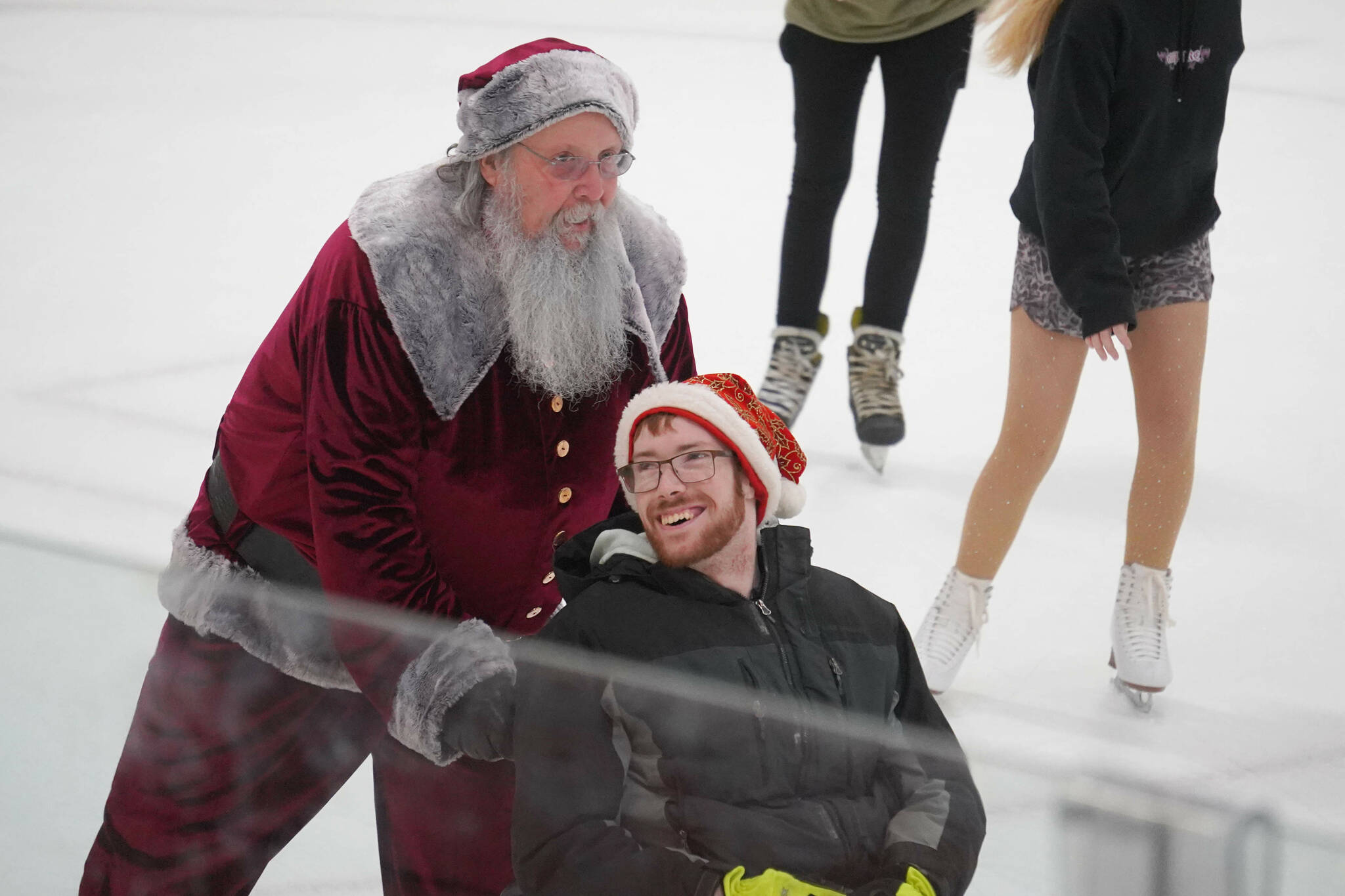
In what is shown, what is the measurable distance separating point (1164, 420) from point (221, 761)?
1.58 metres

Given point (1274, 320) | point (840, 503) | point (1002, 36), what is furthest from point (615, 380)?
point (1274, 320)

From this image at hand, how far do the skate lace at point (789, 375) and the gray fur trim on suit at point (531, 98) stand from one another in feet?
5.73

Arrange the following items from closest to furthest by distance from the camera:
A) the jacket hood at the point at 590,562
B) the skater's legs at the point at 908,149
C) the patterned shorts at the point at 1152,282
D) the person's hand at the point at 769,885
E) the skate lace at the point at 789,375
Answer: the person's hand at the point at 769,885 → the jacket hood at the point at 590,562 → the patterned shorts at the point at 1152,282 → the skater's legs at the point at 908,149 → the skate lace at the point at 789,375

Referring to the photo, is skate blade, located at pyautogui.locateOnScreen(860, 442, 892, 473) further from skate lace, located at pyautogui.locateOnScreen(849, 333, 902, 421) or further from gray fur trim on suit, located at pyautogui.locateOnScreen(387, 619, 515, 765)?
gray fur trim on suit, located at pyautogui.locateOnScreen(387, 619, 515, 765)

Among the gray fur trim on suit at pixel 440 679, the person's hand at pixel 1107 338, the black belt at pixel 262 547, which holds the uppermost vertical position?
the person's hand at pixel 1107 338

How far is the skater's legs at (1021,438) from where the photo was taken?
249 centimetres

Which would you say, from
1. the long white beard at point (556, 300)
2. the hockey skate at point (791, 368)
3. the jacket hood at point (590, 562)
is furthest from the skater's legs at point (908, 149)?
the jacket hood at point (590, 562)

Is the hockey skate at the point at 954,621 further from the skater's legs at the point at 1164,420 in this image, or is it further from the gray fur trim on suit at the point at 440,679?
the gray fur trim on suit at the point at 440,679

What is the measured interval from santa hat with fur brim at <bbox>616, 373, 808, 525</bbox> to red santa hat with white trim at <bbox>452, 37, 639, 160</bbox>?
311mm

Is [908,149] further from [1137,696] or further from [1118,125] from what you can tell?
[1137,696]

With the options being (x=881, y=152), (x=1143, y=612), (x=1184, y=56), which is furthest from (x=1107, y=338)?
(x=881, y=152)

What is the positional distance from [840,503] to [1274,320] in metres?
1.57

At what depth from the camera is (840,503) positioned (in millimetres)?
3072

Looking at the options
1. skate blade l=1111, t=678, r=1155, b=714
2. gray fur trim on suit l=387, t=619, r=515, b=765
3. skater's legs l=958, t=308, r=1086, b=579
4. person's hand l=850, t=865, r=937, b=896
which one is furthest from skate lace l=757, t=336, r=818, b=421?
person's hand l=850, t=865, r=937, b=896
